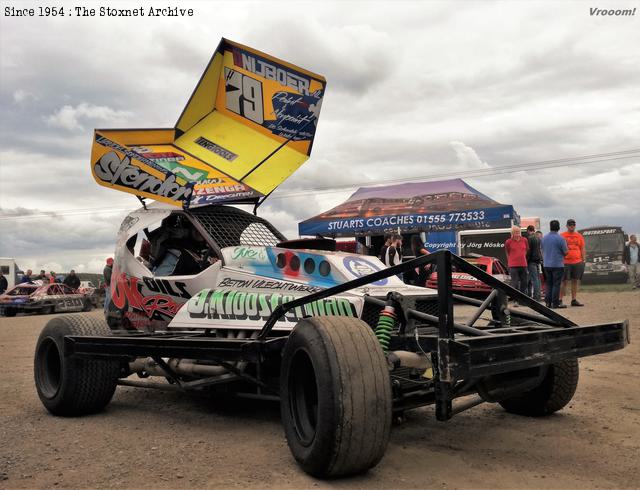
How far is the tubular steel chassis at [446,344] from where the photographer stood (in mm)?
3158

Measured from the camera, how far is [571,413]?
15.8ft

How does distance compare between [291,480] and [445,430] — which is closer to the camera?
[291,480]

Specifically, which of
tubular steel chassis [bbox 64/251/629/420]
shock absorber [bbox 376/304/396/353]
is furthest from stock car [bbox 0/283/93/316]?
shock absorber [bbox 376/304/396/353]

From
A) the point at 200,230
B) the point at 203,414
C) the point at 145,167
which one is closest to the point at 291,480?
the point at 203,414

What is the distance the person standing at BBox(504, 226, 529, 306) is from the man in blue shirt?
42 cm

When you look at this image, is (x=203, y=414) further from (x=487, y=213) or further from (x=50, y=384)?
(x=487, y=213)

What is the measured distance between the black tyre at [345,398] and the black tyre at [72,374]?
7.06 feet

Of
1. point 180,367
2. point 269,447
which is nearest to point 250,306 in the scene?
point 180,367

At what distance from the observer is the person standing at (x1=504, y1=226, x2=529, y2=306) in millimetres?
12477

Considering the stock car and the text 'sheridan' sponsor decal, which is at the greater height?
the text 'sheridan' sponsor decal

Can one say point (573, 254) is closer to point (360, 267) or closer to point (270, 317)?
point (360, 267)

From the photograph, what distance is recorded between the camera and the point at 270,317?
3953 mm

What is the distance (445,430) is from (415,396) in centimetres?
76

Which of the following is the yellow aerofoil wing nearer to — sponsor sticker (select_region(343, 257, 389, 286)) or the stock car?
sponsor sticker (select_region(343, 257, 389, 286))
